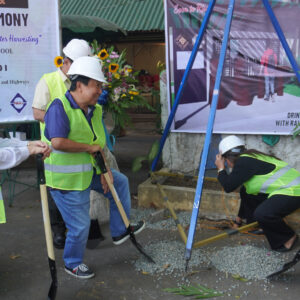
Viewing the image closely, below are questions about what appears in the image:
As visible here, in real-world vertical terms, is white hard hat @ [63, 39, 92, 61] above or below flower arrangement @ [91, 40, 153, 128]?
above

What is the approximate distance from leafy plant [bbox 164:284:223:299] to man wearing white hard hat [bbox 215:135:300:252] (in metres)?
0.87

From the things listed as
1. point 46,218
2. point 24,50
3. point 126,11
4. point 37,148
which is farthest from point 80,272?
point 126,11

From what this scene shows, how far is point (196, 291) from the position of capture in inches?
131

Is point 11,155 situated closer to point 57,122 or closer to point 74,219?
point 57,122

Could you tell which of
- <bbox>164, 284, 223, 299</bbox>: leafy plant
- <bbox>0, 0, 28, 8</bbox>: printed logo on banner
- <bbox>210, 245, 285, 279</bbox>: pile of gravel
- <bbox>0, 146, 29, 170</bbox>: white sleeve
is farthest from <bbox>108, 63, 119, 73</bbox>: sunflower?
<bbox>164, 284, 223, 299</bbox>: leafy plant

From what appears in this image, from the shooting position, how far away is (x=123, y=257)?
404 centimetres

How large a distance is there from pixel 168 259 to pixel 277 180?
129cm

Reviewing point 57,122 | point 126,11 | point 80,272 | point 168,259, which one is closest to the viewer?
point 57,122

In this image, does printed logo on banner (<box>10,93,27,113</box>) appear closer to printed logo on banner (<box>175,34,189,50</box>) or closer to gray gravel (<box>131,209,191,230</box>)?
gray gravel (<box>131,209,191,230</box>)

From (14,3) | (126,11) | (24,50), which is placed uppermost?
(126,11)

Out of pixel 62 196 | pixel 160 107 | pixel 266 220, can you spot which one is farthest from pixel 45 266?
pixel 160 107

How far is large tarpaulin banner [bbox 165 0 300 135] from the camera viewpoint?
5250 millimetres

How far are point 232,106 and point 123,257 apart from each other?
2.62 meters

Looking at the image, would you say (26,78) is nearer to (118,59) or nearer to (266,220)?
(118,59)
